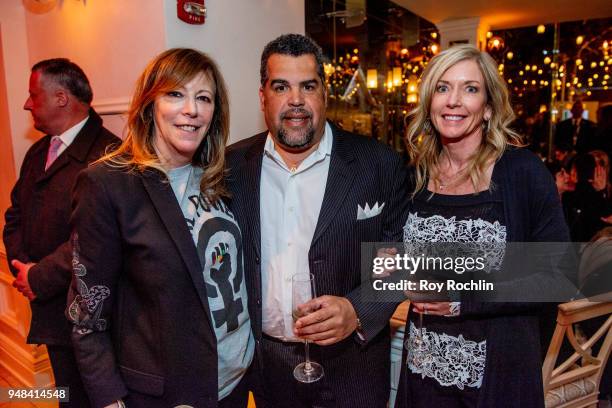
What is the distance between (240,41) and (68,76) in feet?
3.15

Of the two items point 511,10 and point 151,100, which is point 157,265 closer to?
point 151,100

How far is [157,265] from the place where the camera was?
1.30 m

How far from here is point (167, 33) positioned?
2.24 metres

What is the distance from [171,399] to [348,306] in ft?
Result: 2.03

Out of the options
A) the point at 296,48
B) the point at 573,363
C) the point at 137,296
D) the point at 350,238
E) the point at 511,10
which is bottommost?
the point at 573,363

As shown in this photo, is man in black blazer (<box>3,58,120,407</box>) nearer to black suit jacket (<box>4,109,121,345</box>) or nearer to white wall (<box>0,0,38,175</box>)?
black suit jacket (<box>4,109,121,345</box>)

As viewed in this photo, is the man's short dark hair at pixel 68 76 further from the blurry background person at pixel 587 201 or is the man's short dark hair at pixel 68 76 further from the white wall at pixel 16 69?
the blurry background person at pixel 587 201

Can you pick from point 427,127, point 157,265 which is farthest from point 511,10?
point 157,265

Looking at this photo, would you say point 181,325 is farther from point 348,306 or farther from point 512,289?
point 512,289

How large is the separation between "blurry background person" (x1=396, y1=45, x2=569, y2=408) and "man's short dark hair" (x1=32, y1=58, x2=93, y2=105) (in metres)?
1.78

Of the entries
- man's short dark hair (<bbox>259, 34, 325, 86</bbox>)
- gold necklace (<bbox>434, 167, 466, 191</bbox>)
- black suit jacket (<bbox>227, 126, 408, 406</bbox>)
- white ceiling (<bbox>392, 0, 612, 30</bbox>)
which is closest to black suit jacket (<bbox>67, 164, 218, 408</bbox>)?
black suit jacket (<bbox>227, 126, 408, 406</bbox>)

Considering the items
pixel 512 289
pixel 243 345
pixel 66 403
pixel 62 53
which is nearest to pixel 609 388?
pixel 512 289

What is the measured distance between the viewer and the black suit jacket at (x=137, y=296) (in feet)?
4.20

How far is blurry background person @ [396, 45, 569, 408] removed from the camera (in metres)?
1.53
